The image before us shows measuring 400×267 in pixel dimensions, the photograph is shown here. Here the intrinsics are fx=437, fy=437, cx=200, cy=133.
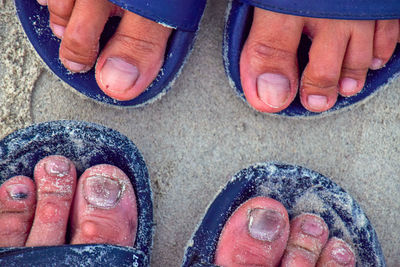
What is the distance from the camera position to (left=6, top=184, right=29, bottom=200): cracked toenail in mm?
1079

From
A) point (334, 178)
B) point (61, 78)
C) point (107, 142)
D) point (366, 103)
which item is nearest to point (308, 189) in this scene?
point (334, 178)

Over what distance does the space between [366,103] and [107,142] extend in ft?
2.37

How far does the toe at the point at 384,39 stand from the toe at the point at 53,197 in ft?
→ 2.71

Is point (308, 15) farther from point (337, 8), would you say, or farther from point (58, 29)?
point (58, 29)

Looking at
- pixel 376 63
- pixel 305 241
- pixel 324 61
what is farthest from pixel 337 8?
pixel 305 241

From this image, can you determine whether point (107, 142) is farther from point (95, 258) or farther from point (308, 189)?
point (308, 189)

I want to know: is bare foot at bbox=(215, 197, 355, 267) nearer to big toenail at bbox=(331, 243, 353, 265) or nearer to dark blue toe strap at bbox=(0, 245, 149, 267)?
big toenail at bbox=(331, 243, 353, 265)

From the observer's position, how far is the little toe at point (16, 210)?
1.07 metres

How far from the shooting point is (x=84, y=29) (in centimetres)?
102

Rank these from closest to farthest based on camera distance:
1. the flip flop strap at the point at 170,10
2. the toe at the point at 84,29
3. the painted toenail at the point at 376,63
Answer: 1. the flip flop strap at the point at 170,10
2. the toe at the point at 84,29
3. the painted toenail at the point at 376,63

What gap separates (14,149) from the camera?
1096mm

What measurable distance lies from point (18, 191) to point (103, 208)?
8.5 inches

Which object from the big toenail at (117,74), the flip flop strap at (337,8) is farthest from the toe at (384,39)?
the big toenail at (117,74)

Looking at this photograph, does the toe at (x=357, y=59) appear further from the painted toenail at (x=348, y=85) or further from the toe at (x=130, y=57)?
the toe at (x=130, y=57)
